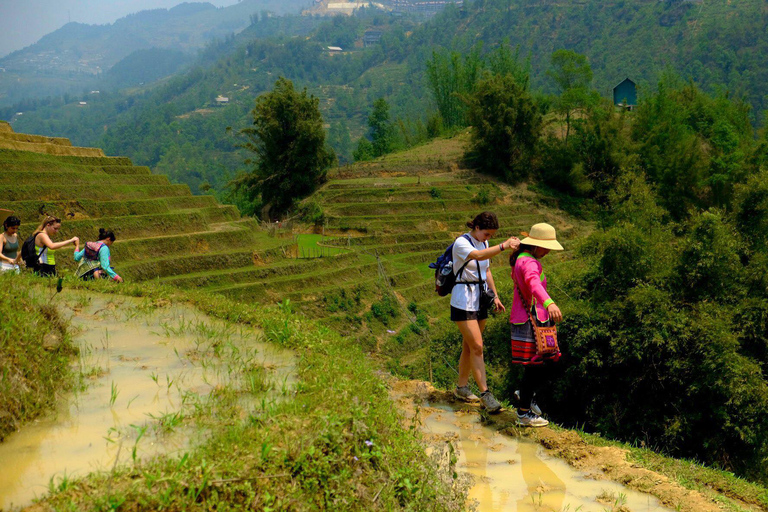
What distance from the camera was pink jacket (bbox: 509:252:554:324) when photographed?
5.43m

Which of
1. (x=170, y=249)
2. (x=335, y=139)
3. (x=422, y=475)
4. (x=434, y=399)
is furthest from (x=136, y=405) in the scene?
(x=335, y=139)

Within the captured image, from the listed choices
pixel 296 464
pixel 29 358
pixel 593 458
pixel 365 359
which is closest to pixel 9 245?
pixel 29 358

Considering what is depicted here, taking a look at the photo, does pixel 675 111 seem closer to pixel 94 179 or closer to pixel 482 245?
pixel 94 179

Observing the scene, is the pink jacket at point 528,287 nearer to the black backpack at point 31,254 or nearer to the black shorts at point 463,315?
the black shorts at point 463,315

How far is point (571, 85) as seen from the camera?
52.5 meters

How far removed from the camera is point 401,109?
141 meters

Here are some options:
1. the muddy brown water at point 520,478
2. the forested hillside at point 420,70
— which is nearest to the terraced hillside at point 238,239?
Result: the muddy brown water at point 520,478

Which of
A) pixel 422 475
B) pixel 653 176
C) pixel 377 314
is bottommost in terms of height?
pixel 377 314

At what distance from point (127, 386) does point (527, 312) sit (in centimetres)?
322

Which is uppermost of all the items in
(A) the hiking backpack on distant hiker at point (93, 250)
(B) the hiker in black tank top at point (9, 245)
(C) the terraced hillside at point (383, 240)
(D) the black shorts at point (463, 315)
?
(B) the hiker in black tank top at point (9, 245)

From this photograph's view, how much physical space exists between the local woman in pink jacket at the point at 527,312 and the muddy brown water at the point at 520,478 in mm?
348

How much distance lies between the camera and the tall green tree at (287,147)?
39.3 m

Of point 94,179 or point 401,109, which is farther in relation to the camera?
point 401,109

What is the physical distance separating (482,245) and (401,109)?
13915cm
